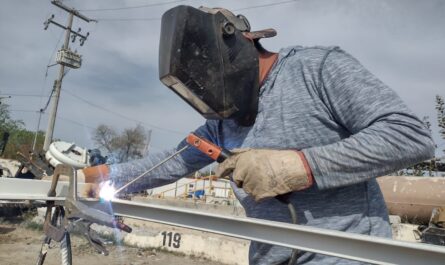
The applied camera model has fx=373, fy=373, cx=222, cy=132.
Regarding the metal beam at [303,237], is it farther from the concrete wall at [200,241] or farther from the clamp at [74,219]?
the concrete wall at [200,241]

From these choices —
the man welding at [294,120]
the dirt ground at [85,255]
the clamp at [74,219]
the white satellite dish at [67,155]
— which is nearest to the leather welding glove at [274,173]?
the man welding at [294,120]

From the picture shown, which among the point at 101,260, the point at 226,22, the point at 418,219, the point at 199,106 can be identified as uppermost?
the point at 226,22

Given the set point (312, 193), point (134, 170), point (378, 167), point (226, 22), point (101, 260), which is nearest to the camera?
point (378, 167)

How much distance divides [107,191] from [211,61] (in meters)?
0.90

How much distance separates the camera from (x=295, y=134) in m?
1.46

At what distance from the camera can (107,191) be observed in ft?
6.35

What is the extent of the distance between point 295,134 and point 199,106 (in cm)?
46

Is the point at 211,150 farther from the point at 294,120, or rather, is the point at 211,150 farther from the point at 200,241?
the point at 200,241

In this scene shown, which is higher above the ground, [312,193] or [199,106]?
[199,106]

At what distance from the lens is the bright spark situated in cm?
186

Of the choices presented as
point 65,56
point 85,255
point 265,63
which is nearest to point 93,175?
point 265,63

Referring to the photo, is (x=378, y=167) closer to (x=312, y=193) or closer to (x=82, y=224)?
(x=312, y=193)

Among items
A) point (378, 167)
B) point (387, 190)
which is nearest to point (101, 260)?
point (387, 190)

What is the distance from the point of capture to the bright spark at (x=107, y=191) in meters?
1.86
